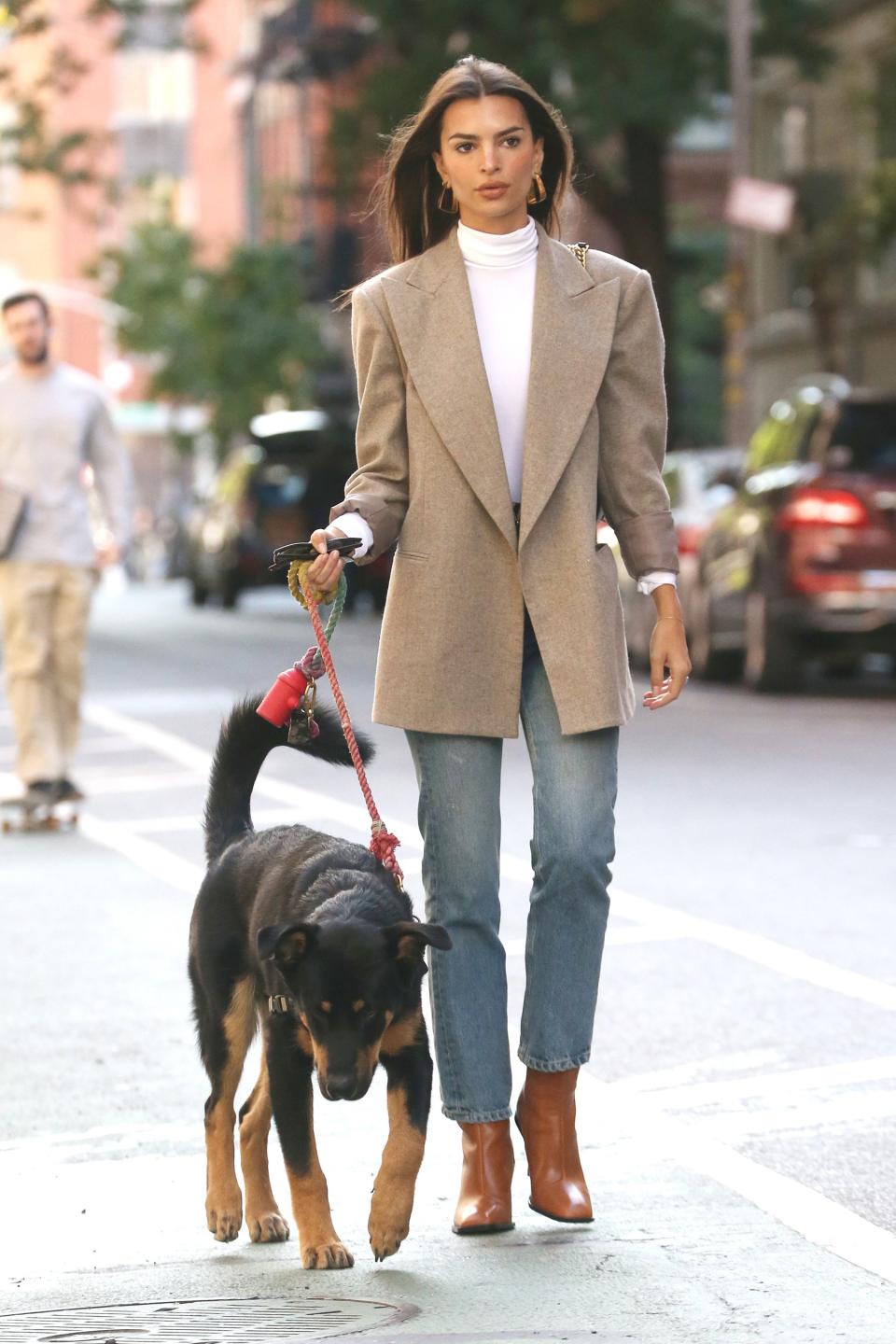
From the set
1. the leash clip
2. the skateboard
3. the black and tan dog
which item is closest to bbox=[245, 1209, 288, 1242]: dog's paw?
the black and tan dog

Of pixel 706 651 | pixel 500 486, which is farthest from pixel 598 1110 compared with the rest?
pixel 706 651

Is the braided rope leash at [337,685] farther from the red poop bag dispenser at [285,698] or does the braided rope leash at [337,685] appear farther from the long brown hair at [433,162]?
the long brown hair at [433,162]

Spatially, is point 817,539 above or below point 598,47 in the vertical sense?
below

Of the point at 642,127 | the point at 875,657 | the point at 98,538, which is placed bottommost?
the point at 875,657

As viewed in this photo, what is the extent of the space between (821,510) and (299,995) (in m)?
12.9

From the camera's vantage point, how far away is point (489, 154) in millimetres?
4973

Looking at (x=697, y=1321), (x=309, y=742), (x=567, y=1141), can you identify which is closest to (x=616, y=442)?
(x=309, y=742)

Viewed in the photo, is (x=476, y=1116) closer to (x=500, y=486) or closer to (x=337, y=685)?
(x=337, y=685)

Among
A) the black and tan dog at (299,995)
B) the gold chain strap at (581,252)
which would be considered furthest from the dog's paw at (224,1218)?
the gold chain strap at (581,252)

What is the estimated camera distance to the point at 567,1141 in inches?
197

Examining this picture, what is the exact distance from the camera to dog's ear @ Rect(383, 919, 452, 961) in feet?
14.6

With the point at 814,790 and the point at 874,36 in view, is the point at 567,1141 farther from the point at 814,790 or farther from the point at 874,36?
the point at 874,36

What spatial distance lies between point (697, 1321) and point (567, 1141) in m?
0.77

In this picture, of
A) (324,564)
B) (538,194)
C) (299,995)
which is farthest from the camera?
(538,194)
